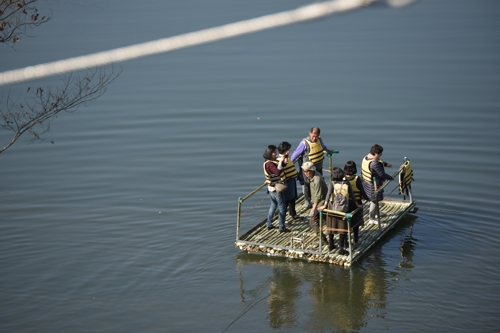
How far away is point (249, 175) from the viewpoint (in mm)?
19453

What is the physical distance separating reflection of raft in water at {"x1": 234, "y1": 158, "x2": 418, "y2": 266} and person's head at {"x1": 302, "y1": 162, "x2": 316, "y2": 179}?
0.99 m

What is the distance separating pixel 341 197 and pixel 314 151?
222 centimetres

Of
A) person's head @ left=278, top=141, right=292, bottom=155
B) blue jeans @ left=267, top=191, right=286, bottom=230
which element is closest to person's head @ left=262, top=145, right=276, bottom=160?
person's head @ left=278, top=141, right=292, bottom=155

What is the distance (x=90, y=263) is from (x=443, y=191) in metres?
9.04

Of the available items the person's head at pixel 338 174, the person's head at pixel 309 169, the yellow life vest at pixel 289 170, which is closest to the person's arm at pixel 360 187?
the person's head at pixel 338 174

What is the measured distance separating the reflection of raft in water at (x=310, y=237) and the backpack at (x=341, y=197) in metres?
0.14

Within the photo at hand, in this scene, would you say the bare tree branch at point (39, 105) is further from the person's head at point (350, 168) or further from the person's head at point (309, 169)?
the person's head at point (350, 168)

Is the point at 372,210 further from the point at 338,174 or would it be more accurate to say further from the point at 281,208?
the point at 338,174

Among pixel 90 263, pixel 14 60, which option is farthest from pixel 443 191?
pixel 14 60

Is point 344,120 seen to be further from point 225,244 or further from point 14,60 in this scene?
point 14,60

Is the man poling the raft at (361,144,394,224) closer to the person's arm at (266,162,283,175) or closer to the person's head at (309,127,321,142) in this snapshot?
the person's head at (309,127,321,142)

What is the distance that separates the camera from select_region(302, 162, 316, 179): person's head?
14062mm

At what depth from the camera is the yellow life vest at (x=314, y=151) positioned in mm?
15008

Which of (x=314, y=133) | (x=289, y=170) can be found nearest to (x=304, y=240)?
(x=289, y=170)
